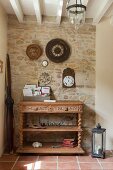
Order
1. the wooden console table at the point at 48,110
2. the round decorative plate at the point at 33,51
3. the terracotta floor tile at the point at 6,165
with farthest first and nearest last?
the round decorative plate at the point at 33,51
the wooden console table at the point at 48,110
the terracotta floor tile at the point at 6,165

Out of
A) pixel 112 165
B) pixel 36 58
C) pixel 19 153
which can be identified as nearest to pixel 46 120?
pixel 19 153

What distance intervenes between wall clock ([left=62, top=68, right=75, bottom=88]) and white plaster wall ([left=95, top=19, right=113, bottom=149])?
0.57 metres

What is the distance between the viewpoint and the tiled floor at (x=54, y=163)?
4.48 m

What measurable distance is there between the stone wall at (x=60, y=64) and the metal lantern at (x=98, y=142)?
0.56m

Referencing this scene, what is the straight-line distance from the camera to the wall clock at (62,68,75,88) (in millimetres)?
5746

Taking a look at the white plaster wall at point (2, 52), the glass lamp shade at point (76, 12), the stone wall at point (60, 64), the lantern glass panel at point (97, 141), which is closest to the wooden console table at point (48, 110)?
the lantern glass panel at point (97, 141)

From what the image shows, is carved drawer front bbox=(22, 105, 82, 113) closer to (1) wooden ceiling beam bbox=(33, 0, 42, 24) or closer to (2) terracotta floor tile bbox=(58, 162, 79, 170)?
(2) terracotta floor tile bbox=(58, 162, 79, 170)

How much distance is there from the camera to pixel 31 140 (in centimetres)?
574

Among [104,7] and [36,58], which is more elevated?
[104,7]

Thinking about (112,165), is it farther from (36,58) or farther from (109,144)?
(36,58)

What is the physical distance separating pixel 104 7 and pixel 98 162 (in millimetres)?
2928

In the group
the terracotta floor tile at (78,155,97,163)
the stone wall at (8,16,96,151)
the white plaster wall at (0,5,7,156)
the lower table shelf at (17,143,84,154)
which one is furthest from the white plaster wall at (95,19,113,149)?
the white plaster wall at (0,5,7,156)

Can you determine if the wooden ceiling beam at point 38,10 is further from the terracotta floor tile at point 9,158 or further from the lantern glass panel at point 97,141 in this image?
the terracotta floor tile at point 9,158

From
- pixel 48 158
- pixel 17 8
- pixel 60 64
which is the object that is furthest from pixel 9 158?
pixel 17 8
